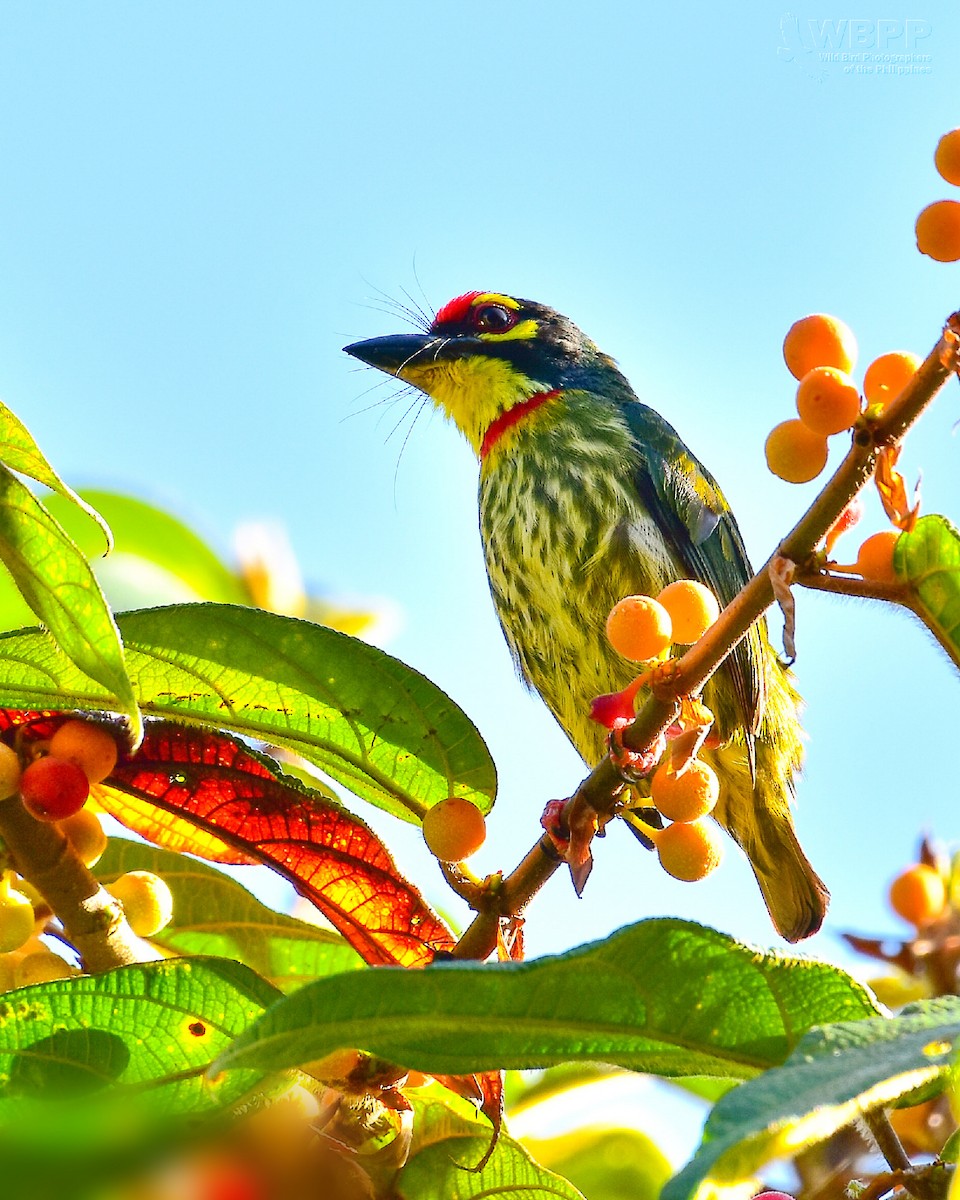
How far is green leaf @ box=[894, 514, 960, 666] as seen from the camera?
51.1 inches

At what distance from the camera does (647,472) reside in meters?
3.38

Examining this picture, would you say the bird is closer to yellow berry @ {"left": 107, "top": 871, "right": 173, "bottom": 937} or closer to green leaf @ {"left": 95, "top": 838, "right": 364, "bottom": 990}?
green leaf @ {"left": 95, "top": 838, "right": 364, "bottom": 990}

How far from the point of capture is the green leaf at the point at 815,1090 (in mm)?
753

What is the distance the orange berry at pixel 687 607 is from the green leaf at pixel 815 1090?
0.56 metres

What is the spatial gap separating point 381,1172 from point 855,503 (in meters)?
0.85

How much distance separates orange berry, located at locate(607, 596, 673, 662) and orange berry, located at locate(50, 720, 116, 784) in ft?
1.80

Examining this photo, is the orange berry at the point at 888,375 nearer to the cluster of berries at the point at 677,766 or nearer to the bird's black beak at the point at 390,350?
the cluster of berries at the point at 677,766

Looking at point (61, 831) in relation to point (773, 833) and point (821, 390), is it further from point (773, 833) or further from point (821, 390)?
point (773, 833)

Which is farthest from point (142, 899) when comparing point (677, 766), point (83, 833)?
point (677, 766)

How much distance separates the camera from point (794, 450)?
4.13ft

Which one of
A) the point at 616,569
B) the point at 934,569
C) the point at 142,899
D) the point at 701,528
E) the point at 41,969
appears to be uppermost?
the point at 701,528

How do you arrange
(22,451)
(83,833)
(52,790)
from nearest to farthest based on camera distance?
(22,451), (52,790), (83,833)

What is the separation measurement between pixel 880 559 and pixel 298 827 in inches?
27.8

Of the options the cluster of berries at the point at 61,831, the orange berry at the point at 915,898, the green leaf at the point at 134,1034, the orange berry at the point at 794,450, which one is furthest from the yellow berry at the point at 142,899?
the orange berry at the point at 915,898
